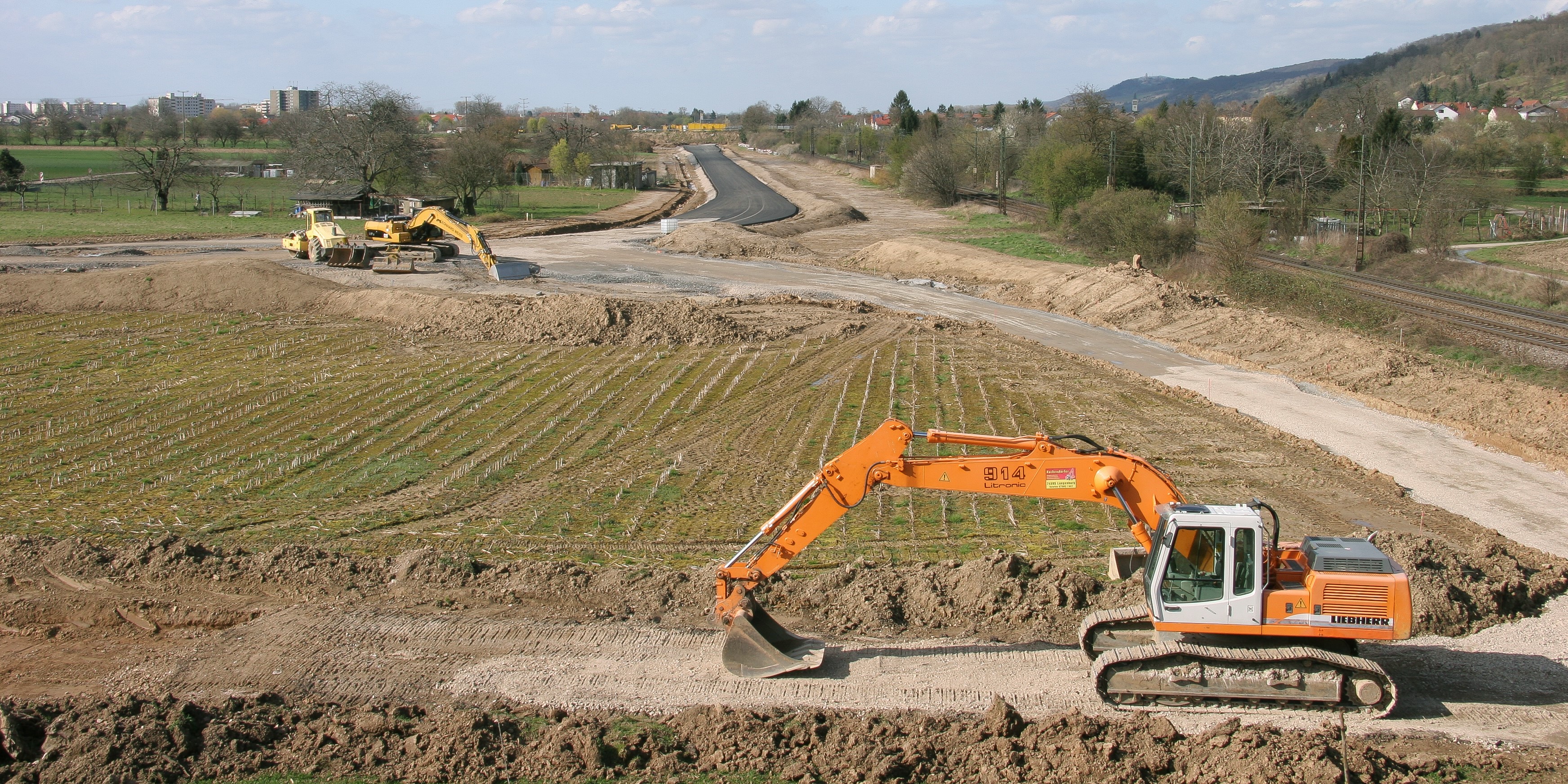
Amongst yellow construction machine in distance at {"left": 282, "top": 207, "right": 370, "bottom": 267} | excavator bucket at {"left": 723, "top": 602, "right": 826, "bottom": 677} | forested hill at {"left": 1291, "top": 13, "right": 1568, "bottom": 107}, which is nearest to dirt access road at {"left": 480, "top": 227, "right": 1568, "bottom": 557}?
yellow construction machine in distance at {"left": 282, "top": 207, "right": 370, "bottom": 267}

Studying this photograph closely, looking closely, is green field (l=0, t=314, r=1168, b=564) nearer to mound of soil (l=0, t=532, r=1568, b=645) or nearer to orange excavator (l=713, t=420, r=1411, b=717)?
mound of soil (l=0, t=532, r=1568, b=645)

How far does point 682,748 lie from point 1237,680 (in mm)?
5072

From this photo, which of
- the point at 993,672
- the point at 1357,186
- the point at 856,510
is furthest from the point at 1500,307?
the point at 993,672

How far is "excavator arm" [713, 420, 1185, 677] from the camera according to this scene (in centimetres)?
961

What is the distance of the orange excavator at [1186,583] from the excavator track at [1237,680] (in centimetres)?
1

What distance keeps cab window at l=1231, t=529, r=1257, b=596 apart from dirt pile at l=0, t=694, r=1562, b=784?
119 centimetres

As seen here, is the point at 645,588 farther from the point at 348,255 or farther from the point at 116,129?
the point at 116,129

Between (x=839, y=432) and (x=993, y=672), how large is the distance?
9.19 m

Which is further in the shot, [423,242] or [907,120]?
[907,120]

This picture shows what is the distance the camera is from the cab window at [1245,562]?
30.1ft

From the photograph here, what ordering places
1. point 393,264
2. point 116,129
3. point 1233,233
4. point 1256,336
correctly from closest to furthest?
point 1256,336 < point 1233,233 < point 393,264 < point 116,129

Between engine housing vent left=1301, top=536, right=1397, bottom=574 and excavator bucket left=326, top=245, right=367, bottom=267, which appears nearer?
engine housing vent left=1301, top=536, right=1397, bottom=574

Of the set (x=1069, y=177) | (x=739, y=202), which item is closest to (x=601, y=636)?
(x=1069, y=177)

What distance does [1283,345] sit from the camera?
26.8 metres
